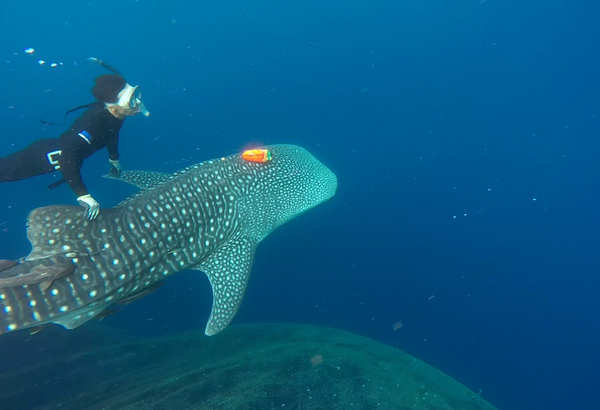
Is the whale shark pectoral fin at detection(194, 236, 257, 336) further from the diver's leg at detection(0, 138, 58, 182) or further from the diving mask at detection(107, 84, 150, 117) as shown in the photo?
the diver's leg at detection(0, 138, 58, 182)

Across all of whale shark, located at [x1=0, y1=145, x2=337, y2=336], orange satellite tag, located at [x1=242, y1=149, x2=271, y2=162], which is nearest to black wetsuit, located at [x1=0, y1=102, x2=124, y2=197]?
whale shark, located at [x1=0, y1=145, x2=337, y2=336]

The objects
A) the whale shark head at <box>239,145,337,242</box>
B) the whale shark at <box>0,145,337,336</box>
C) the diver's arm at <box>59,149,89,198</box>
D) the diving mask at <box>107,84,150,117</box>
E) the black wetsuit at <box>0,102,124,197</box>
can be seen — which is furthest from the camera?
the whale shark head at <box>239,145,337,242</box>

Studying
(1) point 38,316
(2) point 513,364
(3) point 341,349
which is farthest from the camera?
(2) point 513,364

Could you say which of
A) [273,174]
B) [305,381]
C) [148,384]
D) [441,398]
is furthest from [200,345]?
[441,398]

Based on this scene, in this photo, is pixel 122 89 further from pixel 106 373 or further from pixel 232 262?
pixel 106 373

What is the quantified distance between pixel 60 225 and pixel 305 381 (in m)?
3.83

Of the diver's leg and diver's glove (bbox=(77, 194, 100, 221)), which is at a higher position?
the diver's leg

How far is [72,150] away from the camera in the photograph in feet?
15.3

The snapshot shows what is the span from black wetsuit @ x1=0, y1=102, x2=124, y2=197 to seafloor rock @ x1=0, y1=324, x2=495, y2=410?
322 cm

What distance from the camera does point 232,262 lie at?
5652 millimetres

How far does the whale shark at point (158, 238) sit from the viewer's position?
3.65m

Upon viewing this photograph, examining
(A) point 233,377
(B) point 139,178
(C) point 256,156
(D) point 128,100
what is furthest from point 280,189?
(A) point 233,377

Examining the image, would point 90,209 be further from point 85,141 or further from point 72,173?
point 85,141

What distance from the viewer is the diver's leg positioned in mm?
5410
